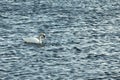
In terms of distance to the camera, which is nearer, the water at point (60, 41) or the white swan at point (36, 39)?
the water at point (60, 41)

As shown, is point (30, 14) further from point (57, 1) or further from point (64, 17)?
point (57, 1)

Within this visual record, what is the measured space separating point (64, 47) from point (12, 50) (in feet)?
16.7

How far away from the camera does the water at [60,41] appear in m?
38.9

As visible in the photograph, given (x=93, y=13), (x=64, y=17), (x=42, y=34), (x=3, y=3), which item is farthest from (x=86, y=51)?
(x=3, y=3)

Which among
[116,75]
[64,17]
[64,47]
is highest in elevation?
[64,17]

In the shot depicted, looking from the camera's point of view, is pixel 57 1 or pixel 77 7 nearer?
pixel 77 7

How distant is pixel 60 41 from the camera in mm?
47719

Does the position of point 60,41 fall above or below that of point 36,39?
below

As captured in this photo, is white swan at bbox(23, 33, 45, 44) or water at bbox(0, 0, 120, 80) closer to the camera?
water at bbox(0, 0, 120, 80)

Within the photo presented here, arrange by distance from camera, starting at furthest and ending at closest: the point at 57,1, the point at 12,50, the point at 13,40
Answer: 1. the point at 57,1
2. the point at 13,40
3. the point at 12,50

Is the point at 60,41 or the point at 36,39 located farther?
the point at 36,39

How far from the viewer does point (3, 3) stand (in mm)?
68188

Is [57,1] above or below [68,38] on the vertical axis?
above

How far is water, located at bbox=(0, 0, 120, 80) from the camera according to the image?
38875mm
